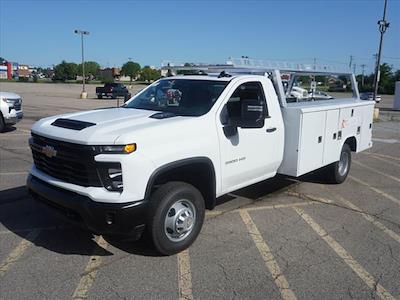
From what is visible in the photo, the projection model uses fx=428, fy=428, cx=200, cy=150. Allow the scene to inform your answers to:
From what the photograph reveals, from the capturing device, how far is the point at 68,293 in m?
3.79

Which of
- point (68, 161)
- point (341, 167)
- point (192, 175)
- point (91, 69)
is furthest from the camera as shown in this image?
point (91, 69)

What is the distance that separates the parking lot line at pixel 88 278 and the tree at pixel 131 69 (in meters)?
123

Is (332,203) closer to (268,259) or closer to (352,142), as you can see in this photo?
(352,142)

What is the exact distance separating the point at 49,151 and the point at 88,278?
1.36m

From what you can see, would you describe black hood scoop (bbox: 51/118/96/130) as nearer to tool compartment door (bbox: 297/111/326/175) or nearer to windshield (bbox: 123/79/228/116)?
windshield (bbox: 123/79/228/116)

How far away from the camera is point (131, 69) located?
4958 inches

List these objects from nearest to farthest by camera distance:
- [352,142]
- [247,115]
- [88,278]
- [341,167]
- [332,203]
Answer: [88,278] → [247,115] → [332,203] → [341,167] → [352,142]

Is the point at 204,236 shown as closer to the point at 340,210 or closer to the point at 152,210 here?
the point at 152,210

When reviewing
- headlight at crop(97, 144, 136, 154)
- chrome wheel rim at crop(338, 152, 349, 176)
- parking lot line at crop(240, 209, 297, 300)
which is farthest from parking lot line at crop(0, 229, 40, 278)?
chrome wheel rim at crop(338, 152, 349, 176)

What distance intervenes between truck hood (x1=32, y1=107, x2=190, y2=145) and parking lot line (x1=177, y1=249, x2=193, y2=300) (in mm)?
1442

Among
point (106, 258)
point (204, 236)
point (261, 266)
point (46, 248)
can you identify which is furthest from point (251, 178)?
point (46, 248)

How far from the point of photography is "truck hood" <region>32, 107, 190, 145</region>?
13.2ft

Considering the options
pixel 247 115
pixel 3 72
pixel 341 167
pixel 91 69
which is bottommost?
pixel 3 72

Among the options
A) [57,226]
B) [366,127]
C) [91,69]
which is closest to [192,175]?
[57,226]
